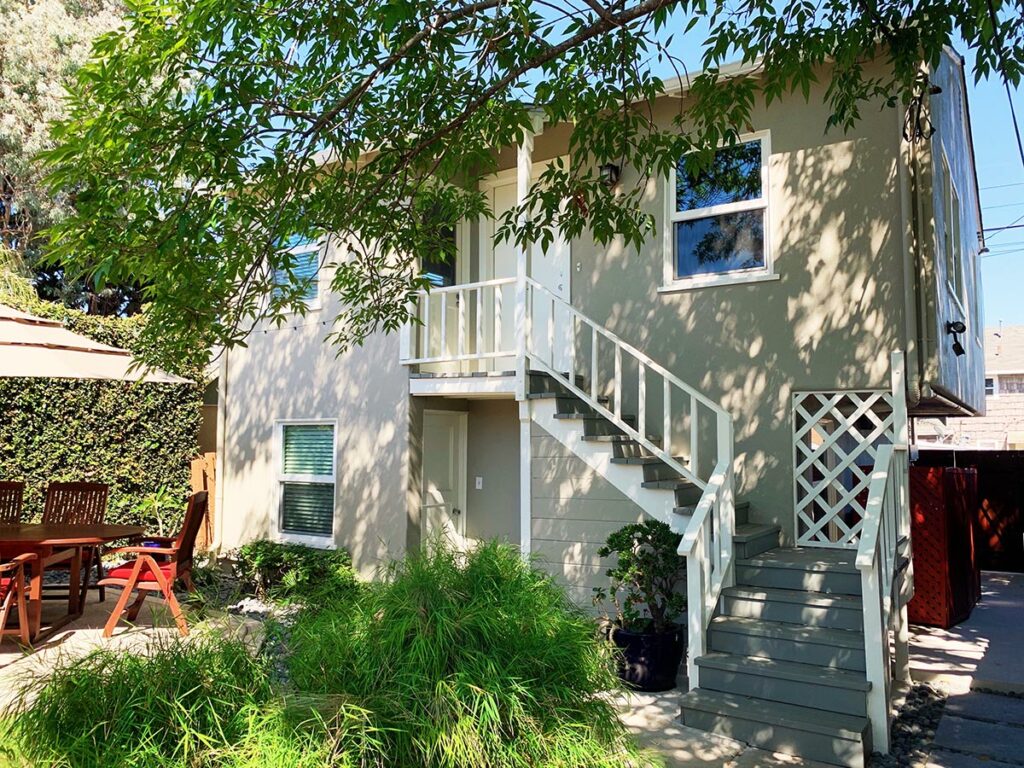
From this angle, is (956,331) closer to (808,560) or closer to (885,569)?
(808,560)

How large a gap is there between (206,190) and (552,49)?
8.07 ft

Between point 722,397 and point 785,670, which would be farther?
point 722,397

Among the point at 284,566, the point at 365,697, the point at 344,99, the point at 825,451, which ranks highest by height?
the point at 344,99

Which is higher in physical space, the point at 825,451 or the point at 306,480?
the point at 825,451

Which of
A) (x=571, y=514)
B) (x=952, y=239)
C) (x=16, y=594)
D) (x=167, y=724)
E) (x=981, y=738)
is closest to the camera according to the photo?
(x=167, y=724)

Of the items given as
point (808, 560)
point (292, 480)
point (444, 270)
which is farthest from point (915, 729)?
point (292, 480)

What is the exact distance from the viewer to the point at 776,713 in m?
5.15

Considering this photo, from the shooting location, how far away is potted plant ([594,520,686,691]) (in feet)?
20.4

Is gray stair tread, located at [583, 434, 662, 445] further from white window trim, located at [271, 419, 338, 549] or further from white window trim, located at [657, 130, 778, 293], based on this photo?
white window trim, located at [271, 419, 338, 549]

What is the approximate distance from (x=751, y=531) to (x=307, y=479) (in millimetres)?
6024

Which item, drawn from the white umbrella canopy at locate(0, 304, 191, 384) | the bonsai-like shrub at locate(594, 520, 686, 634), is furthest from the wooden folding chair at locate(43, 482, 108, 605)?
the bonsai-like shrub at locate(594, 520, 686, 634)

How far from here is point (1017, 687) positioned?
627 cm

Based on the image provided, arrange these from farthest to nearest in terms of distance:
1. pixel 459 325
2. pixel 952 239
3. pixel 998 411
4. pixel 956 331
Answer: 1. pixel 998 411
2. pixel 952 239
3. pixel 459 325
4. pixel 956 331

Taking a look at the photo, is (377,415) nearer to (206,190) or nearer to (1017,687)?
(206,190)
